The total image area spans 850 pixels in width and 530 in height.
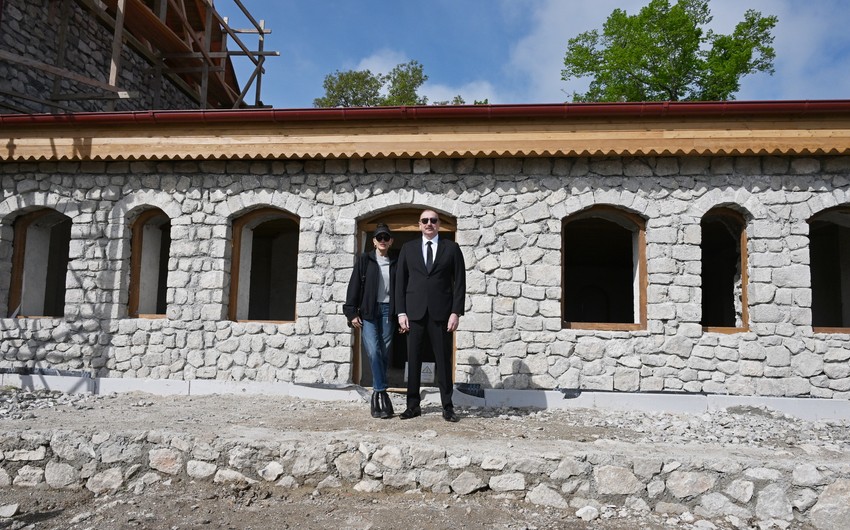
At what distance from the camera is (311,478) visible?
4520 mm

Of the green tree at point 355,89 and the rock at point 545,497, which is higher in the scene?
the green tree at point 355,89

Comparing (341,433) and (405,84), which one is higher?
(405,84)

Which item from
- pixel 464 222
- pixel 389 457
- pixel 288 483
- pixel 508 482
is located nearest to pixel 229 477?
pixel 288 483

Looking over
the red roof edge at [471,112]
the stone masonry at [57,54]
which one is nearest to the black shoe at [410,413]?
the red roof edge at [471,112]

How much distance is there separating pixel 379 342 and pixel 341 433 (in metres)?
1.05

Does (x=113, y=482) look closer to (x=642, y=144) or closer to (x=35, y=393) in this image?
(x=35, y=393)

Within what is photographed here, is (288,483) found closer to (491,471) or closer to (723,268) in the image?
(491,471)

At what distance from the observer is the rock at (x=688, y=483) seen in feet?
13.8

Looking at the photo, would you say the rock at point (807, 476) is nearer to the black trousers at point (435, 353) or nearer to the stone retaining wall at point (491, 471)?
the stone retaining wall at point (491, 471)

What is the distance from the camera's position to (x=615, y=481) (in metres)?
4.25

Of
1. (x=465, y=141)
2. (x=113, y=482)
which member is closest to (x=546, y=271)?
(x=465, y=141)

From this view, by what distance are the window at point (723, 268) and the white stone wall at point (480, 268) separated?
18 centimetres

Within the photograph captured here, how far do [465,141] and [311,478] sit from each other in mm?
4054

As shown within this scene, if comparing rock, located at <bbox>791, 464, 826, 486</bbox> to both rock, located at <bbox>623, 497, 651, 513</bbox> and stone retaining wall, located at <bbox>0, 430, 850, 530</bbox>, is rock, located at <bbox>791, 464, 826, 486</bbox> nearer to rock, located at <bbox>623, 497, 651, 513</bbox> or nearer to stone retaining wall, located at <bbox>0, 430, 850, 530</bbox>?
stone retaining wall, located at <bbox>0, 430, 850, 530</bbox>
